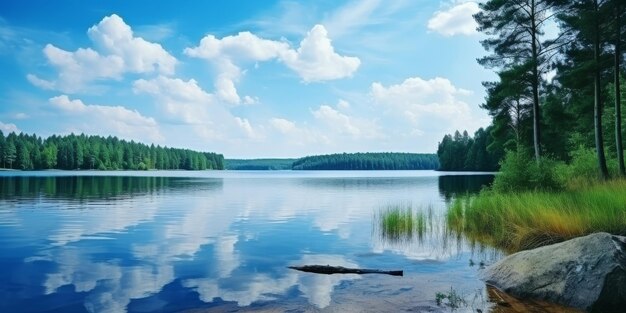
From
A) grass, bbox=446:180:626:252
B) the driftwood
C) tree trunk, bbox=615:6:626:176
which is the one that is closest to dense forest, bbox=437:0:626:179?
tree trunk, bbox=615:6:626:176

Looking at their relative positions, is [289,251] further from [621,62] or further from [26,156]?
[26,156]

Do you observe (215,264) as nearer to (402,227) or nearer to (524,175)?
(402,227)

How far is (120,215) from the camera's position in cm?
2767

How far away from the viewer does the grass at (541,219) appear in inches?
537

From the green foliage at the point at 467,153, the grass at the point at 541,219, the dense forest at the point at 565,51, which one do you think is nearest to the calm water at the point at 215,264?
the grass at the point at 541,219

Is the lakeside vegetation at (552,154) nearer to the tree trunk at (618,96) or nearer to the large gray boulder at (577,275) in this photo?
the tree trunk at (618,96)

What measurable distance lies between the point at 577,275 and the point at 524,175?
50.9ft

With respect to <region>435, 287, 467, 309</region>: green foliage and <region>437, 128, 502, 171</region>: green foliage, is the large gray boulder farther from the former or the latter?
<region>437, 128, 502, 171</region>: green foliage

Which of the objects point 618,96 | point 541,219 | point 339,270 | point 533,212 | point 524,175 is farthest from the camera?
point 618,96

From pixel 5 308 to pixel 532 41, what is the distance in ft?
100

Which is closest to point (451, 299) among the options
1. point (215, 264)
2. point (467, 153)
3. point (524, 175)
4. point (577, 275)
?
point (577, 275)

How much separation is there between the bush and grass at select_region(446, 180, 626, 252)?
4.49 m

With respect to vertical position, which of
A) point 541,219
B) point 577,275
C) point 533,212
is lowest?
point 577,275

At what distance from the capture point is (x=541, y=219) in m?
14.8
